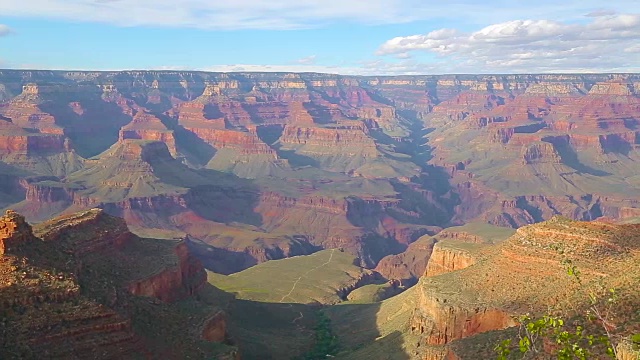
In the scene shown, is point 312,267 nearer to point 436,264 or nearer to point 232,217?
point 436,264

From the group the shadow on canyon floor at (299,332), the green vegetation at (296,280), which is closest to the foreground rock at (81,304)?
the shadow on canyon floor at (299,332)

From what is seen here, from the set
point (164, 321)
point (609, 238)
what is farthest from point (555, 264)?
point (164, 321)

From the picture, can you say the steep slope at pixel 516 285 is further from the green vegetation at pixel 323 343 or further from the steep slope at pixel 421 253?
the steep slope at pixel 421 253

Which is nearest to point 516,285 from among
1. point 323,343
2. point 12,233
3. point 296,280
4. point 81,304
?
point 323,343

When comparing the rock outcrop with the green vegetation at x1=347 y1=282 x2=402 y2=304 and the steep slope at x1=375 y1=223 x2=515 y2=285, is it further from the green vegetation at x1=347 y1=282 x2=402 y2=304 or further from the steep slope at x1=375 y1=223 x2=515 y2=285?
the steep slope at x1=375 y1=223 x2=515 y2=285

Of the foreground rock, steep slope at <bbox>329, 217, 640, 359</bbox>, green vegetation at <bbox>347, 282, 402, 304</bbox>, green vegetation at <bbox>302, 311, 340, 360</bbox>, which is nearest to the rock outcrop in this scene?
the foreground rock

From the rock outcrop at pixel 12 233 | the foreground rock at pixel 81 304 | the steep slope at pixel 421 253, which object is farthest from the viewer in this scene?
the steep slope at pixel 421 253

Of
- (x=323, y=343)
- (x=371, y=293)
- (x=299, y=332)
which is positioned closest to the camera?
(x=323, y=343)

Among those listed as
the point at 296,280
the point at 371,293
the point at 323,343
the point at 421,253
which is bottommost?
the point at 421,253

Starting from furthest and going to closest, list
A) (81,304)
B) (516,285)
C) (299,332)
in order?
(299,332), (516,285), (81,304)

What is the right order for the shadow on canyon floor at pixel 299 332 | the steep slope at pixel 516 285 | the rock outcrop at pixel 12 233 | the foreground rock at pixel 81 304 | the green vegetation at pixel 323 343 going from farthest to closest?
the green vegetation at pixel 323 343, the shadow on canyon floor at pixel 299 332, the steep slope at pixel 516 285, the rock outcrop at pixel 12 233, the foreground rock at pixel 81 304

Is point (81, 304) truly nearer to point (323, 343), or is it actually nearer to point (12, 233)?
point (12, 233)
